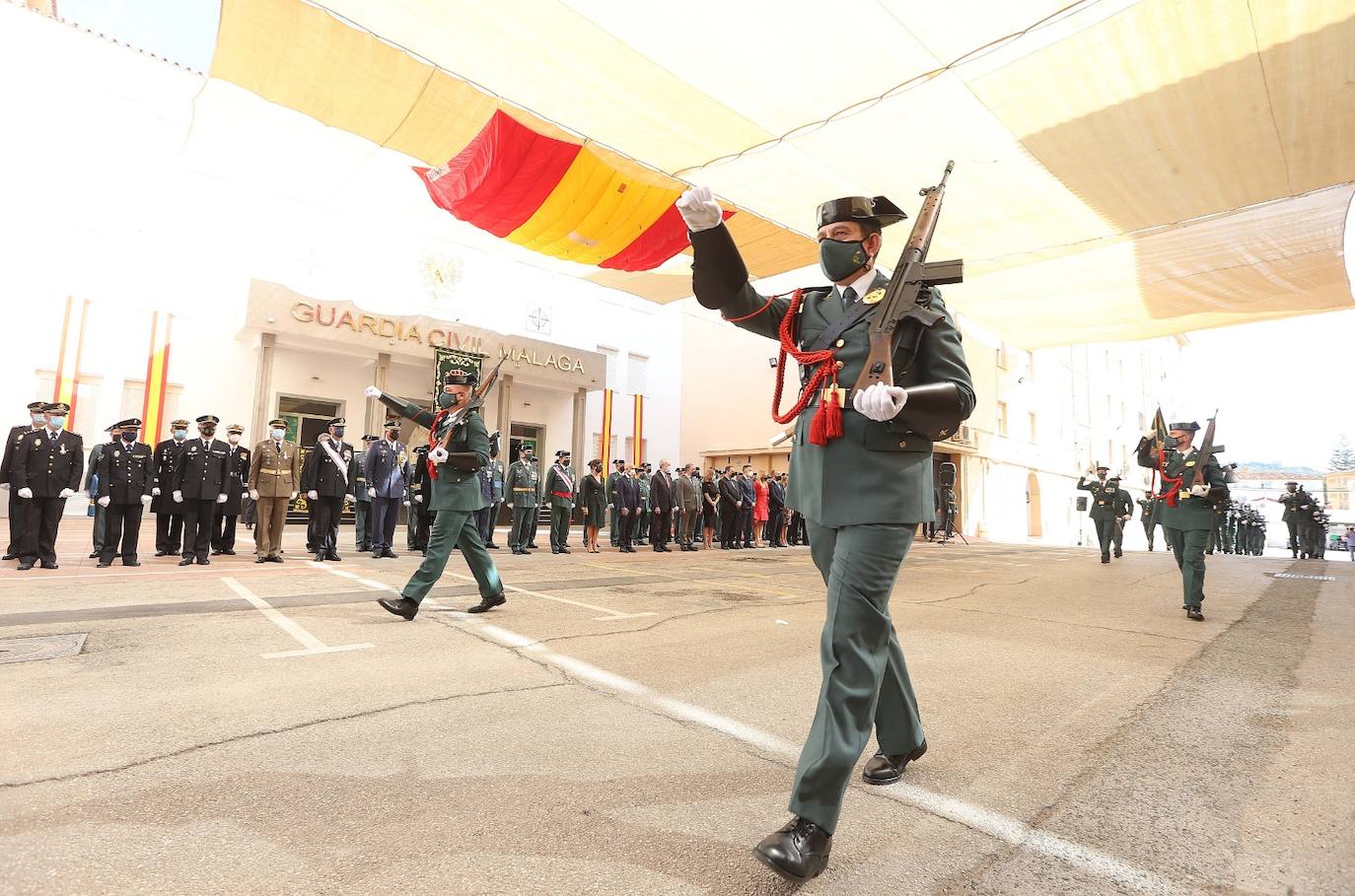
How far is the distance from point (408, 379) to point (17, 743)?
18522mm

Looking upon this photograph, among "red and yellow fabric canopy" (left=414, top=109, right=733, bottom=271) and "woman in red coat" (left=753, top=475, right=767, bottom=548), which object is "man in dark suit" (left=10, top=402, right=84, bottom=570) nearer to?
"red and yellow fabric canopy" (left=414, top=109, right=733, bottom=271)

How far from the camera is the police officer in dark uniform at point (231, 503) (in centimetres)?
889

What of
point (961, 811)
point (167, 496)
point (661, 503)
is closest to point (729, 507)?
point (661, 503)

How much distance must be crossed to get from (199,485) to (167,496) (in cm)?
89

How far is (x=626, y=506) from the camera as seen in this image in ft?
47.1

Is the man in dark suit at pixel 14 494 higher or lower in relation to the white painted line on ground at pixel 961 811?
higher

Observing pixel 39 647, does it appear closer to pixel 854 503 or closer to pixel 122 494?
pixel 854 503

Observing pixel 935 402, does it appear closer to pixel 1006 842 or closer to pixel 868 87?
pixel 1006 842

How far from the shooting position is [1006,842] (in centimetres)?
189

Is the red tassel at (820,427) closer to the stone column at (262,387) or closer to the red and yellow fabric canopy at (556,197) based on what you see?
the red and yellow fabric canopy at (556,197)

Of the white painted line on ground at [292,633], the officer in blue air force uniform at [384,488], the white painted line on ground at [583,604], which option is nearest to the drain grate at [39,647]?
the white painted line on ground at [292,633]

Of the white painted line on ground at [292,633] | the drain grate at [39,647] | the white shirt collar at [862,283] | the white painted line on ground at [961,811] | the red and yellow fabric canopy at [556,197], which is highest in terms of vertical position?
the red and yellow fabric canopy at [556,197]

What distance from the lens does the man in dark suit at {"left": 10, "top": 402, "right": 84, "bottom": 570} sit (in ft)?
23.5

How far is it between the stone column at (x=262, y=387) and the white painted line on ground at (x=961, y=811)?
1566cm
